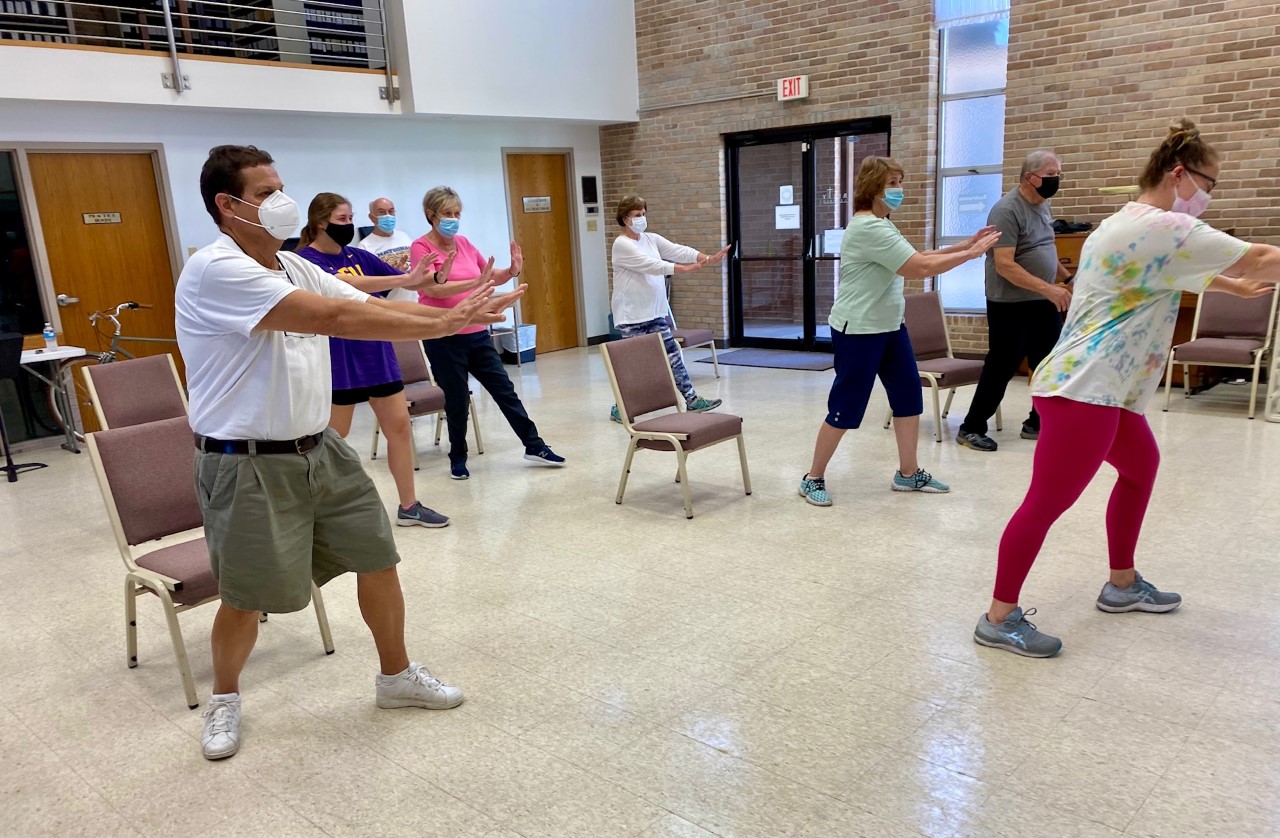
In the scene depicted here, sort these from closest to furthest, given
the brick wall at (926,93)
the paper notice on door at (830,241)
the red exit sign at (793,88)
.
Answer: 1. the brick wall at (926,93)
2. the red exit sign at (793,88)
3. the paper notice on door at (830,241)

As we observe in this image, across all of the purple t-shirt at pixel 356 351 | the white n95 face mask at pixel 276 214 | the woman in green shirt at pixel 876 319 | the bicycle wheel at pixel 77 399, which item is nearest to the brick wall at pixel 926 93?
the woman in green shirt at pixel 876 319

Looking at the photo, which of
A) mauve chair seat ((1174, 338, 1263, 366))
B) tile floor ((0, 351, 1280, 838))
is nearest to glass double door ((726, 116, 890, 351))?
mauve chair seat ((1174, 338, 1263, 366))

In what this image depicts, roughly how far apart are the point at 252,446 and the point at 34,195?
5806mm

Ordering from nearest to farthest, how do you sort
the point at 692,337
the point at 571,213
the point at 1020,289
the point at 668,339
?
the point at 1020,289
the point at 668,339
the point at 692,337
the point at 571,213

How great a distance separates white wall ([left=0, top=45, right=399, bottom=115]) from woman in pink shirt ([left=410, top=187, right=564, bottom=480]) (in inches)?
123

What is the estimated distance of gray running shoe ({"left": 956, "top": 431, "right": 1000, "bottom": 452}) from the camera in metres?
5.25

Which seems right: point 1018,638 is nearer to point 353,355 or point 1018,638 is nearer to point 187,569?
point 187,569

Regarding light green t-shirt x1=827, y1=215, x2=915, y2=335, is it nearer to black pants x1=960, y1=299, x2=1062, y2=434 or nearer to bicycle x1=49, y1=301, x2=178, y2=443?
black pants x1=960, y1=299, x2=1062, y2=434

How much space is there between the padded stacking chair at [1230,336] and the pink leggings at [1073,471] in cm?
320

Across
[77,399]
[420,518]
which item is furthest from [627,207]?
[77,399]

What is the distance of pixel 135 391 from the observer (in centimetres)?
447

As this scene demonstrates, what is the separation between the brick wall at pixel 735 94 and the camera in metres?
7.96

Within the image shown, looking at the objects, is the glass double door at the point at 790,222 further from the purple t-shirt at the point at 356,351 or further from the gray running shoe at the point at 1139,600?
the gray running shoe at the point at 1139,600

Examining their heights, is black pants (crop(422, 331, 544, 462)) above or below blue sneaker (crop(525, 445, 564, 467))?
above
